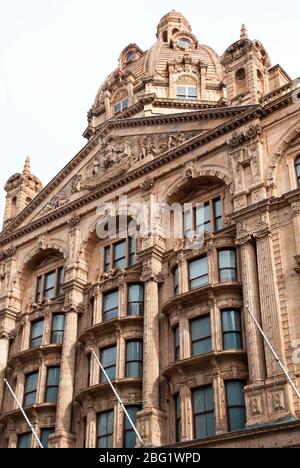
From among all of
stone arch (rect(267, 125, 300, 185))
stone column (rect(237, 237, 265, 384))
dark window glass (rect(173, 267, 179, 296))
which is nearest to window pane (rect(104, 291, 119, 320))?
dark window glass (rect(173, 267, 179, 296))

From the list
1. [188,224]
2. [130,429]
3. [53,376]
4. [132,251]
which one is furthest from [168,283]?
[53,376]

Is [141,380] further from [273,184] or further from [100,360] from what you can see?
[273,184]

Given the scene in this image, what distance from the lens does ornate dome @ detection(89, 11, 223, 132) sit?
57.8m

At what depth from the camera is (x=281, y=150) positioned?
1393 inches

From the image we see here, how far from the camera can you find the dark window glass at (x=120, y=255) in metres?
39.9

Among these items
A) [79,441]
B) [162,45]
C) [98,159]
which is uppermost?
[162,45]

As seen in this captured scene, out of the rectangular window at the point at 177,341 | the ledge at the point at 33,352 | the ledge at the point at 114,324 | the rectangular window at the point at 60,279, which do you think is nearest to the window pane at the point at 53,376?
the ledge at the point at 33,352

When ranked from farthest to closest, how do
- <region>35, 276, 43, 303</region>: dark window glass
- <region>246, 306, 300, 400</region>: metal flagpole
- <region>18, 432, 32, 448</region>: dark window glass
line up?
<region>35, 276, 43, 303</region>: dark window glass
<region>18, 432, 32, 448</region>: dark window glass
<region>246, 306, 300, 400</region>: metal flagpole

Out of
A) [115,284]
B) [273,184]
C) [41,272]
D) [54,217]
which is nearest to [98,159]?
[54,217]

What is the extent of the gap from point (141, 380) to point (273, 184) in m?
12.1

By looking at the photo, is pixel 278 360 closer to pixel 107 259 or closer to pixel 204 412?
pixel 204 412

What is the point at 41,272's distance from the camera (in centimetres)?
4459

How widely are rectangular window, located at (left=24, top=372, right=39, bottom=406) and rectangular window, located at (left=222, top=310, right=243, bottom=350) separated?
12.6 meters

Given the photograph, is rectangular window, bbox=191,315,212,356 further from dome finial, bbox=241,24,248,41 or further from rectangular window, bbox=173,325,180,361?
dome finial, bbox=241,24,248,41
